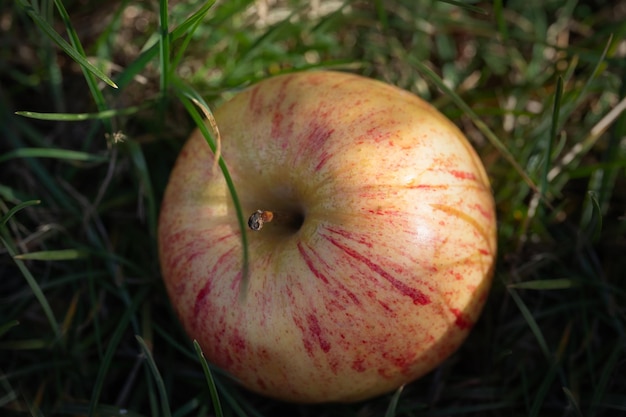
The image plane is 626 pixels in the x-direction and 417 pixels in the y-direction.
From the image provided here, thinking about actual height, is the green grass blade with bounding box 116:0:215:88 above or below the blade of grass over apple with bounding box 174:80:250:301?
above

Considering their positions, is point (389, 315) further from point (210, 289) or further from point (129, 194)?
point (129, 194)

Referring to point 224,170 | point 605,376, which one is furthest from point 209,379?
point 605,376

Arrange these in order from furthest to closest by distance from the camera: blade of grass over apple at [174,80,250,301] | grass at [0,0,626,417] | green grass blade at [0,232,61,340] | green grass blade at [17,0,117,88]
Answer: grass at [0,0,626,417]
green grass blade at [0,232,61,340]
green grass blade at [17,0,117,88]
blade of grass over apple at [174,80,250,301]

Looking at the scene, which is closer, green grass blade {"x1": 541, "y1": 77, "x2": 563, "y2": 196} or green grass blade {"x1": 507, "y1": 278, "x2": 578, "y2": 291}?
green grass blade {"x1": 541, "y1": 77, "x2": 563, "y2": 196}

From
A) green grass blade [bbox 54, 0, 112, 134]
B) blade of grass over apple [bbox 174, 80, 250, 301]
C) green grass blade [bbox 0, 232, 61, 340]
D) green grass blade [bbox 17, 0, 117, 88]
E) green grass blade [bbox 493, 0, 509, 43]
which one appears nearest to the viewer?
blade of grass over apple [bbox 174, 80, 250, 301]

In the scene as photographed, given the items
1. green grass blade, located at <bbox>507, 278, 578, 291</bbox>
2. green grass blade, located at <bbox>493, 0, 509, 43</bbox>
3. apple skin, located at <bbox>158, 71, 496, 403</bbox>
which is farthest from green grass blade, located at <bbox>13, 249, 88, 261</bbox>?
green grass blade, located at <bbox>493, 0, 509, 43</bbox>

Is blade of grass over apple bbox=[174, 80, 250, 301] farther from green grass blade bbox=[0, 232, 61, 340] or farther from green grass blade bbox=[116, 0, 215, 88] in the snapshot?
green grass blade bbox=[0, 232, 61, 340]

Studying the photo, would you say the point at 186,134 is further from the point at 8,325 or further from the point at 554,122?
the point at 554,122

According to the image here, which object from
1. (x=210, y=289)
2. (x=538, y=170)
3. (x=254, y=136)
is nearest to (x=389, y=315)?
(x=210, y=289)
